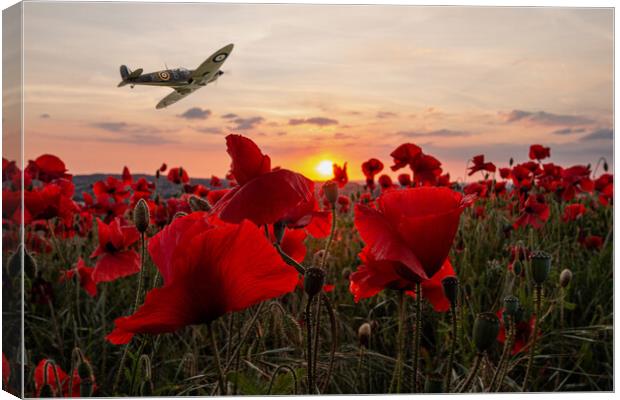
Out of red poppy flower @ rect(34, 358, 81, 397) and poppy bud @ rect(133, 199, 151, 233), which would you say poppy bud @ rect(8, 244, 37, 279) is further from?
poppy bud @ rect(133, 199, 151, 233)

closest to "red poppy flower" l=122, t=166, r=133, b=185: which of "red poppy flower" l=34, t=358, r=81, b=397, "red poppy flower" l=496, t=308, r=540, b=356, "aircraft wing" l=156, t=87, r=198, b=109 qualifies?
"aircraft wing" l=156, t=87, r=198, b=109

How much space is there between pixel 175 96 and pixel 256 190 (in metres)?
1.12

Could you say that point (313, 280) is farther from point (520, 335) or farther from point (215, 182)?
point (215, 182)

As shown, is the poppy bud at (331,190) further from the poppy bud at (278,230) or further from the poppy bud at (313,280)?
the poppy bud at (313,280)

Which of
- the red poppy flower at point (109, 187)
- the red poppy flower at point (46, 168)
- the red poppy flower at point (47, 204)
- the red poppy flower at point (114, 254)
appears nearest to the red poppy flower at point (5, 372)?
the red poppy flower at point (114, 254)

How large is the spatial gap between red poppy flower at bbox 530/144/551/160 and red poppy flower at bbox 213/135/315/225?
1.43 m

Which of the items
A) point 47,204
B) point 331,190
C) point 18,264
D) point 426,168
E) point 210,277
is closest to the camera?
point 210,277

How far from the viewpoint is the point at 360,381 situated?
162 centimetres

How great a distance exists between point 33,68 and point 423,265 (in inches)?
52.4

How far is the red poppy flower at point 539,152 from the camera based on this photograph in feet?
6.76

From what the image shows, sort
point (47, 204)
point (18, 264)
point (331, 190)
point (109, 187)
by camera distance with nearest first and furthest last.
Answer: point (331, 190)
point (18, 264)
point (47, 204)
point (109, 187)

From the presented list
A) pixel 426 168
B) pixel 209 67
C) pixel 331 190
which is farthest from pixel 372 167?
pixel 331 190

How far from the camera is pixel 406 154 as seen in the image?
6.32 ft

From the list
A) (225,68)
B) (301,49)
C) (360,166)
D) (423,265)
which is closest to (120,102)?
(225,68)
